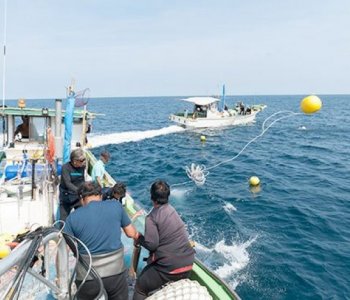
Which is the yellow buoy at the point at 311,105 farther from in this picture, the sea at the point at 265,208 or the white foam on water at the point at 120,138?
the white foam on water at the point at 120,138

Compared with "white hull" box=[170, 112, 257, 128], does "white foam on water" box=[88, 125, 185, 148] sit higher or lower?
lower

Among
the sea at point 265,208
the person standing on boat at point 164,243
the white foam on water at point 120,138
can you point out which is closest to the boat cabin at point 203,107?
the white foam on water at point 120,138

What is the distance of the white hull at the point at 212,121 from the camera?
Result: 37.9 m

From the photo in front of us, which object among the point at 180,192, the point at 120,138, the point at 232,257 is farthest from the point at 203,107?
the point at 232,257

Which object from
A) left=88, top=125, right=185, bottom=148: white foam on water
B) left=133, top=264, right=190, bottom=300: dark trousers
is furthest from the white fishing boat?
left=133, top=264, right=190, bottom=300: dark trousers

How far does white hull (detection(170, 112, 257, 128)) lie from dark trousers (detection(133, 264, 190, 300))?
3377 centimetres

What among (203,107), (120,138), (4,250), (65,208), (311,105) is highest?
A: (311,105)

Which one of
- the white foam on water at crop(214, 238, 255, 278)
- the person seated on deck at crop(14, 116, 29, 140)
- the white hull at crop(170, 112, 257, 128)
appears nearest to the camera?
the white foam on water at crop(214, 238, 255, 278)

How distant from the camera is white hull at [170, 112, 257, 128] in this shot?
37938mm

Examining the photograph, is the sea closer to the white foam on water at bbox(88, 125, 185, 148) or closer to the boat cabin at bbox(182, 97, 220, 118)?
the white foam on water at bbox(88, 125, 185, 148)

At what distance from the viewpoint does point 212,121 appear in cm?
3922

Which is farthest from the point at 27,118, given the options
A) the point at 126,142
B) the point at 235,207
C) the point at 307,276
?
the point at 126,142

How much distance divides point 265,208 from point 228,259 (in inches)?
179

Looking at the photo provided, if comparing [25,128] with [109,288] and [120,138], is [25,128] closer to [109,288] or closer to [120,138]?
[109,288]
